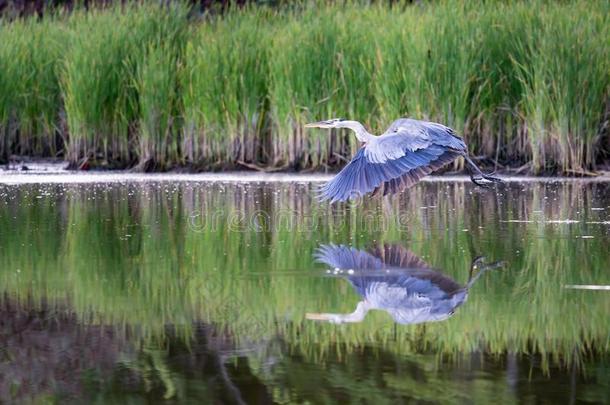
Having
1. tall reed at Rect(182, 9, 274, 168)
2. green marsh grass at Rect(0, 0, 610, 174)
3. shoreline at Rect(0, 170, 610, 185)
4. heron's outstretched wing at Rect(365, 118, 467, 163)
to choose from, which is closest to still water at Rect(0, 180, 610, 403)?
heron's outstretched wing at Rect(365, 118, 467, 163)

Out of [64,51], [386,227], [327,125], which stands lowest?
[386,227]

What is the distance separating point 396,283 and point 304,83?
625 cm

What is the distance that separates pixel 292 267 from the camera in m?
6.67

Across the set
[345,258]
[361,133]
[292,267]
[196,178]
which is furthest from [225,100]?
[292,267]

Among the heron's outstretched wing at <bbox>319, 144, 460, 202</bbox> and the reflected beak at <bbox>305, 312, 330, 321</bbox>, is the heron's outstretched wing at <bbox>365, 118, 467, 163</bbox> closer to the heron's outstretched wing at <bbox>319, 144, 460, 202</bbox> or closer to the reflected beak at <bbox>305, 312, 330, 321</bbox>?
the heron's outstretched wing at <bbox>319, 144, 460, 202</bbox>

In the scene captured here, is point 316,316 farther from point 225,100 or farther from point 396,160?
point 225,100

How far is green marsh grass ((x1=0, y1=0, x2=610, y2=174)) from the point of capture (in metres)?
11.6

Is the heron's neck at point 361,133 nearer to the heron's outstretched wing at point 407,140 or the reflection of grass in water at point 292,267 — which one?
the heron's outstretched wing at point 407,140

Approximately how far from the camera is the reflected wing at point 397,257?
6711 millimetres

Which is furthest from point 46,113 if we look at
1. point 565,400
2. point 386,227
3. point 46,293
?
point 565,400

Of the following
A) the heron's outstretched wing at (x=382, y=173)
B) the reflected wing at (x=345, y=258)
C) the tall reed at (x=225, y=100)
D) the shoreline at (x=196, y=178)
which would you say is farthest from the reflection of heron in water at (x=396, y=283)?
the tall reed at (x=225, y=100)

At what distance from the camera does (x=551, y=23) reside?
1175 cm

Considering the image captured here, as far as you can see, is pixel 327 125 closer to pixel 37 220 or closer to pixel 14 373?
pixel 37 220

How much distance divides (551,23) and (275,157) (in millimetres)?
2773
